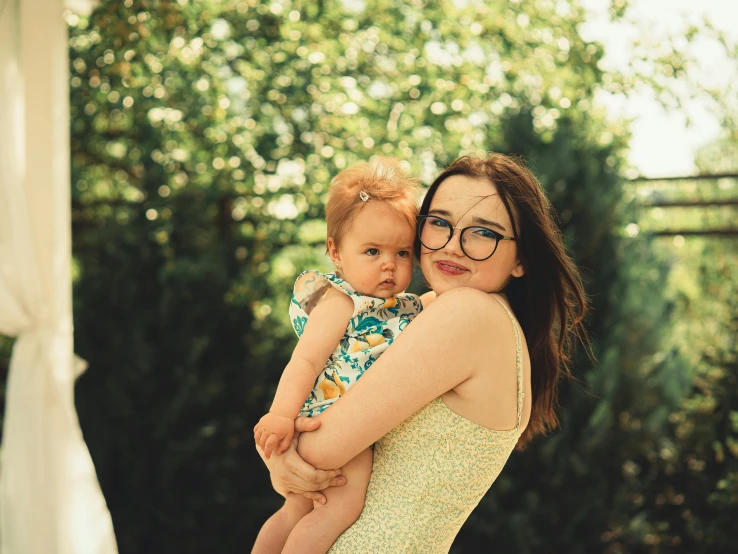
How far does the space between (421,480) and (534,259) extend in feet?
1.77

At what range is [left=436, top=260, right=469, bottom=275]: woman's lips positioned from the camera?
5.65 feet

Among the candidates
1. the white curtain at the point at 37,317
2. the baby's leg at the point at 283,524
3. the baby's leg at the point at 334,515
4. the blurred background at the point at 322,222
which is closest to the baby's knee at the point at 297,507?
the baby's leg at the point at 283,524

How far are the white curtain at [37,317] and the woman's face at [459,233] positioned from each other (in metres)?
2.51

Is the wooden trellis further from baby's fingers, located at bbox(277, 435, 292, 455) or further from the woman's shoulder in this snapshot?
baby's fingers, located at bbox(277, 435, 292, 455)

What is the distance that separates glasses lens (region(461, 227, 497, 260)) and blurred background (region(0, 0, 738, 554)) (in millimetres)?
1662

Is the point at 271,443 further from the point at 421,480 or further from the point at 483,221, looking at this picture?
the point at 483,221

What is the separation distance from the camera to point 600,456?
4.22 m

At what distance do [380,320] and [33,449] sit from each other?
8.19ft

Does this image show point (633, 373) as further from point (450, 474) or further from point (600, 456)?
point (450, 474)

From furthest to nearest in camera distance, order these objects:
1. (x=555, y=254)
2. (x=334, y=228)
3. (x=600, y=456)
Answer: (x=600, y=456)
(x=334, y=228)
(x=555, y=254)

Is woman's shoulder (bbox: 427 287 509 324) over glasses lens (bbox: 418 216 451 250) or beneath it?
beneath

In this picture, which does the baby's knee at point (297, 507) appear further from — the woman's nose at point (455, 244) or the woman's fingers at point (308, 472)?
the woman's nose at point (455, 244)

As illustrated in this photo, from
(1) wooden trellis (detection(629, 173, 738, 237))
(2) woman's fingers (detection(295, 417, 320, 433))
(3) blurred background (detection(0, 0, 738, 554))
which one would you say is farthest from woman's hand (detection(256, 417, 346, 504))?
(1) wooden trellis (detection(629, 173, 738, 237))

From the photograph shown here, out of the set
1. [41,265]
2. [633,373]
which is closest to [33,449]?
[41,265]
